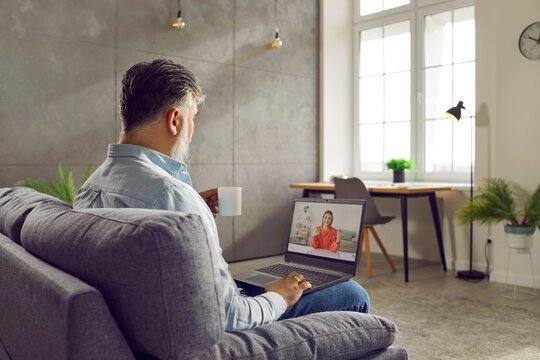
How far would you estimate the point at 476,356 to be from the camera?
7.98ft

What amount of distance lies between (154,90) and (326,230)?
849 millimetres

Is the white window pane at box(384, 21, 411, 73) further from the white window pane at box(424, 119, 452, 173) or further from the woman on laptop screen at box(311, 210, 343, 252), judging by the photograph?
the woman on laptop screen at box(311, 210, 343, 252)

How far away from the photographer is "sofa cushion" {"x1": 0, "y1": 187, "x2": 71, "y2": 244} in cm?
135

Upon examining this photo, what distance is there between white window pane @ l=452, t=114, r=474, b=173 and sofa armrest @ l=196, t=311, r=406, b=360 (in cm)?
391

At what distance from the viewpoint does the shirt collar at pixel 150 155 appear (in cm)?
130

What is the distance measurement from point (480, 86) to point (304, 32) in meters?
1.96

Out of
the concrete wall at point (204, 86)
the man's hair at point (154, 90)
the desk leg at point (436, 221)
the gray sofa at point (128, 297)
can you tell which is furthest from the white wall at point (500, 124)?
the gray sofa at point (128, 297)

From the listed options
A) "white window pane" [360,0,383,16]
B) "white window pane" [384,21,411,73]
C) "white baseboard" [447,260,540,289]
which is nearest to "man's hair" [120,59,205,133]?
"white baseboard" [447,260,540,289]

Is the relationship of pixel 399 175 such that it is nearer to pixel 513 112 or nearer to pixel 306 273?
pixel 513 112

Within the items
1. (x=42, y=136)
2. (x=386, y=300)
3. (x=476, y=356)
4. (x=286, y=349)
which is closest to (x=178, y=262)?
(x=286, y=349)

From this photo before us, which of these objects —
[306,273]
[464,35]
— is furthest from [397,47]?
[306,273]

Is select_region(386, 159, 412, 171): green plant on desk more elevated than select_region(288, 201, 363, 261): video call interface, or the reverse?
select_region(386, 159, 412, 171): green plant on desk

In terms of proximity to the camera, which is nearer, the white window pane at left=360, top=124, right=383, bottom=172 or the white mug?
the white mug

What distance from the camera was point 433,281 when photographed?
4055 millimetres
